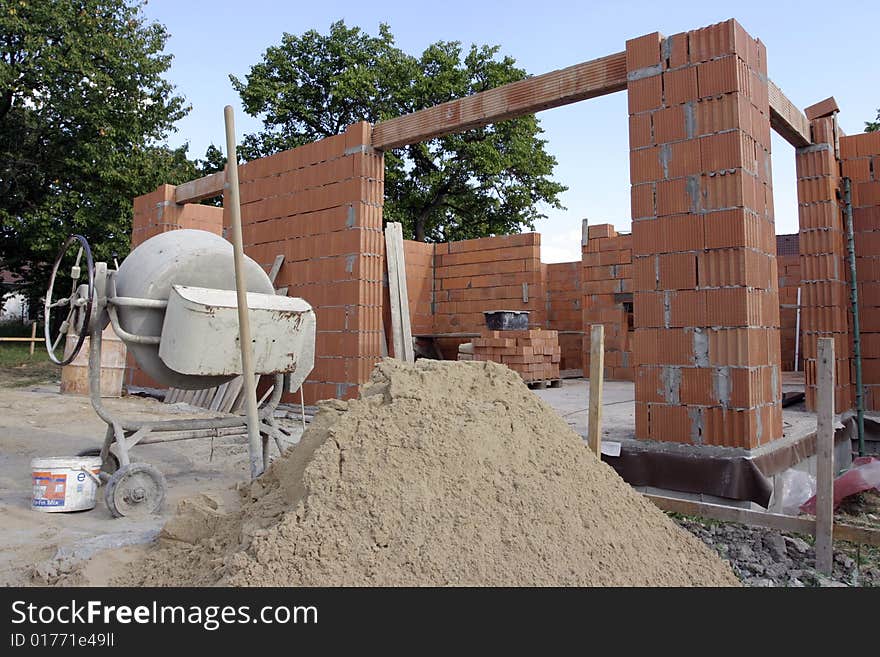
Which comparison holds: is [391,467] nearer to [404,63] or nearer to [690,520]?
[690,520]

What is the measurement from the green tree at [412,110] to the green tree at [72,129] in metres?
5.40

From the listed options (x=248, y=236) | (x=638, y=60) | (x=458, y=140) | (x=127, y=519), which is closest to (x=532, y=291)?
(x=248, y=236)

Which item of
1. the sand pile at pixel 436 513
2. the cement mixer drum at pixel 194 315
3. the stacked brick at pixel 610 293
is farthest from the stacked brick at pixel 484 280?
the sand pile at pixel 436 513

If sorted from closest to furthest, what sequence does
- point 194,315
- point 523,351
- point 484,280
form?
point 194,315 < point 523,351 < point 484,280

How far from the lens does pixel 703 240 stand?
185 inches

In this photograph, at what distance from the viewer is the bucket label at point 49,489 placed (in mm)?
3969

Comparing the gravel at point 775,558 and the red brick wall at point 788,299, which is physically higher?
the red brick wall at point 788,299

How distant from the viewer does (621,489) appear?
344 cm

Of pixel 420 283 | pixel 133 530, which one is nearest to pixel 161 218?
pixel 420 283

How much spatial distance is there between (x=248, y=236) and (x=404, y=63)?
55.0 feet

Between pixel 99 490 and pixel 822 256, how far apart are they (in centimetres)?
754

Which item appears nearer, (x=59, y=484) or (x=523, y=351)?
(x=59, y=484)

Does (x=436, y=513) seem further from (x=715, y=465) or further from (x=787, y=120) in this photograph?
(x=787, y=120)

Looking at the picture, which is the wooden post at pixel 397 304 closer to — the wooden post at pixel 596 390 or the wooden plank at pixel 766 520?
the wooden post at pixel 596 390
